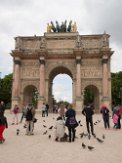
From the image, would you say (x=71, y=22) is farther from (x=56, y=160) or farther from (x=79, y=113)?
(x=56, y=160)

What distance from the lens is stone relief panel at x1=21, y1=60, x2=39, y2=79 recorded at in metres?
38.2

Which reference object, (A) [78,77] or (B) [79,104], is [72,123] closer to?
(B) [79,104]

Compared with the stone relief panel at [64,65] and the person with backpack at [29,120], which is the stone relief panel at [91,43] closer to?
the stone relief panel at [64,65]

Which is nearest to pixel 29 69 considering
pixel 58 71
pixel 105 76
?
pixel 58 71

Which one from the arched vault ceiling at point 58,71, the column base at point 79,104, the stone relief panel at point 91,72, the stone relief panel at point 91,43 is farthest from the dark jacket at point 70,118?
the arched vault ceiling at point 58,71

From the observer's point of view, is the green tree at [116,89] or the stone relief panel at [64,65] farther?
the green tree at [116,89]

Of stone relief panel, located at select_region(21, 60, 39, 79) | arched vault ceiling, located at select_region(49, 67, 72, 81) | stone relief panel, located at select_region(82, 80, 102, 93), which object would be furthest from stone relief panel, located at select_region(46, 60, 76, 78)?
stone relief panel, located at select_region(82, 80, 102, 93)

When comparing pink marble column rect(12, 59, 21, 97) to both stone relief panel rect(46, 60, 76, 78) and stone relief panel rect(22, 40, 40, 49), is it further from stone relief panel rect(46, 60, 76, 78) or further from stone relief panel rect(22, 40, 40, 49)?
stone relief panel rect(46, 60, 76, 78)

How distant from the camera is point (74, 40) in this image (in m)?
37.9

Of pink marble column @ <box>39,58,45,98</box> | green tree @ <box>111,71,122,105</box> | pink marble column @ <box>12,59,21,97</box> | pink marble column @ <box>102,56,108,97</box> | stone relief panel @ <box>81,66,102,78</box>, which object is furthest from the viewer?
green tree @ <box>111,71,122,105</box>

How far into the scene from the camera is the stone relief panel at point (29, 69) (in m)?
38.2

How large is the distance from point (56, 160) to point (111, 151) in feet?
7.57

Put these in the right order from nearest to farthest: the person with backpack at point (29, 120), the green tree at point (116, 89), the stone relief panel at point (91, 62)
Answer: the person with backpack at point (29, 120) → the stone relief panel at point (91, 62) → the green tree at point (116, 89)

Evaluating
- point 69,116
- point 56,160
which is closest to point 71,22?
point 69,116
